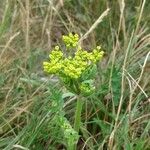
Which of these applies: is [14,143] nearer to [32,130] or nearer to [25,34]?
[32,130]

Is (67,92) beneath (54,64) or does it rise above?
beneath

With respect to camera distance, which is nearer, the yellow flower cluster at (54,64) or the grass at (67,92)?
the yellow flower cluster at (54,64)

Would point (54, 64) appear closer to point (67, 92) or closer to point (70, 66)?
point (70, 66)

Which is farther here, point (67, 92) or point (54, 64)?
point (67, 92)

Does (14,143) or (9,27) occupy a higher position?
(9,27)

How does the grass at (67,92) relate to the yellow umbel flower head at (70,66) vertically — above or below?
below

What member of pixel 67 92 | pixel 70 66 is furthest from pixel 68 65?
pixel 67 92

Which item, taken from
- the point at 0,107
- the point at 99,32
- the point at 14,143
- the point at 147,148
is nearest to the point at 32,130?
the point at 14,143

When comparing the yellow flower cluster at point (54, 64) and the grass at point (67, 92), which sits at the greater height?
the yellow flower cluster at point (54, 64)
